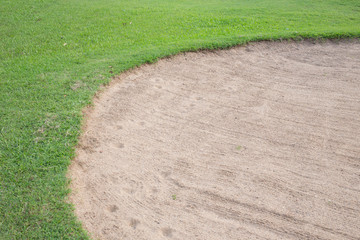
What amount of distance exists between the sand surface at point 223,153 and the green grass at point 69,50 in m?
0.35

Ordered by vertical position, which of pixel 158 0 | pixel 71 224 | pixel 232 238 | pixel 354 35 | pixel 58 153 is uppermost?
pixel 158 0

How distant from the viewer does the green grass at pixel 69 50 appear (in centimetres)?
398

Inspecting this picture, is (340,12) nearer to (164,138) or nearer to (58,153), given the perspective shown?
(164,138)

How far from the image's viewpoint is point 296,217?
158 inches

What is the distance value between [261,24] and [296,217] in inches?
260

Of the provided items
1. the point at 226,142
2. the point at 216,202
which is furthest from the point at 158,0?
the point at 216,202

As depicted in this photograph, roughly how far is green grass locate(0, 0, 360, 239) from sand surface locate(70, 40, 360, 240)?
1.14ft

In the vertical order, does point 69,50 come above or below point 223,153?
above

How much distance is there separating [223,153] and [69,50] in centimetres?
487

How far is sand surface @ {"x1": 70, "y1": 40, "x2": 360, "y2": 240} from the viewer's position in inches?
155

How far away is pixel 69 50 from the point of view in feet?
24.6

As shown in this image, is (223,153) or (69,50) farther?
(69,50)

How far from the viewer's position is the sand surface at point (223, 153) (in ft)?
12.9

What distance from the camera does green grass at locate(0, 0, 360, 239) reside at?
398cm
